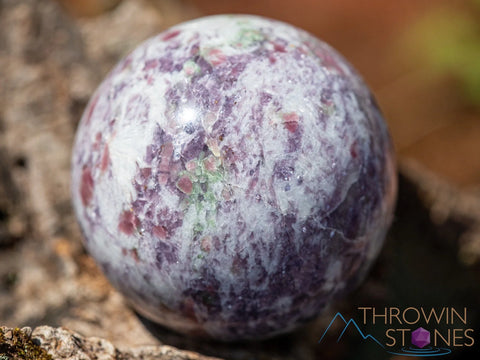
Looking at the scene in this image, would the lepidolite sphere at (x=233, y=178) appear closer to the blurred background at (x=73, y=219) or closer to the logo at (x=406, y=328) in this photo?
the blurred background at (x=73, y=219)

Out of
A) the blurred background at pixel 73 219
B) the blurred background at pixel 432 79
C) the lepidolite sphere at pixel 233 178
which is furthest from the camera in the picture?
the blurred background at pixel 432 79

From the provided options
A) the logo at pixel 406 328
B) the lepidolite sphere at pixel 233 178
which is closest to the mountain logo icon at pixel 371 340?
the logo at pixel 406 328

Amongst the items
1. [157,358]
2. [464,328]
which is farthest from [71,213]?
[464,328]

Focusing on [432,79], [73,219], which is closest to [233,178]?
[73,219]

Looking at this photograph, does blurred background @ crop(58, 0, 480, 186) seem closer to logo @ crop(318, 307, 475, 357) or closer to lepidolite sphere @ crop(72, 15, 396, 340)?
logo @ crop(318, 307, 475, 357)

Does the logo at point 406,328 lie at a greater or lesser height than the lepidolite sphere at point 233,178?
lesser

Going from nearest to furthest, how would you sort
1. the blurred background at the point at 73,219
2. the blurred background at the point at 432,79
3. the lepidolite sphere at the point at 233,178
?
1. the lepidolite sphere at the point at 233,178
2. the blurred background at the point at 73,219
3. the blurred background at the point at 432,79

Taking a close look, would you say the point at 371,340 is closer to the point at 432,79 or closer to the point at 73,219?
the point at 73,219
